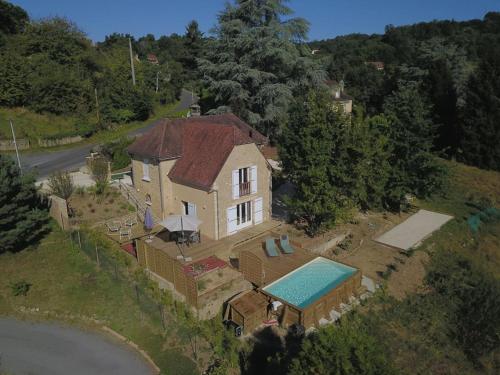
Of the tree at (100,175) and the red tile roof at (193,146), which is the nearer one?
the red tile roof at (193,146)

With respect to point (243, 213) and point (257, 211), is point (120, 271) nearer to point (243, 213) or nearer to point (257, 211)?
point (243, 213)

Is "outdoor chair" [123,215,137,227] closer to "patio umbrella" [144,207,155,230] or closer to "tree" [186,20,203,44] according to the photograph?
"patio umbrella" [144,207,155,230]

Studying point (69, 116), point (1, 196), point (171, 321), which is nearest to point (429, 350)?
point (171, 321)

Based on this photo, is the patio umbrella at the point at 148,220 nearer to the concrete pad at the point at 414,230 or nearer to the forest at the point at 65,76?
the concrete pad at the point at 414,230

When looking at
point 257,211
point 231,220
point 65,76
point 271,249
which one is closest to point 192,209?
point 231,220

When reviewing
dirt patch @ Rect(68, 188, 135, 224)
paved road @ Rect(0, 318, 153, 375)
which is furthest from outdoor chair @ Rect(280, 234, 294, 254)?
dirt patch @ Rect(68, 188, 135, 224)

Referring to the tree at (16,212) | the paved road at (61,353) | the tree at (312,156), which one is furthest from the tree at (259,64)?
the paved road at (61,353)
